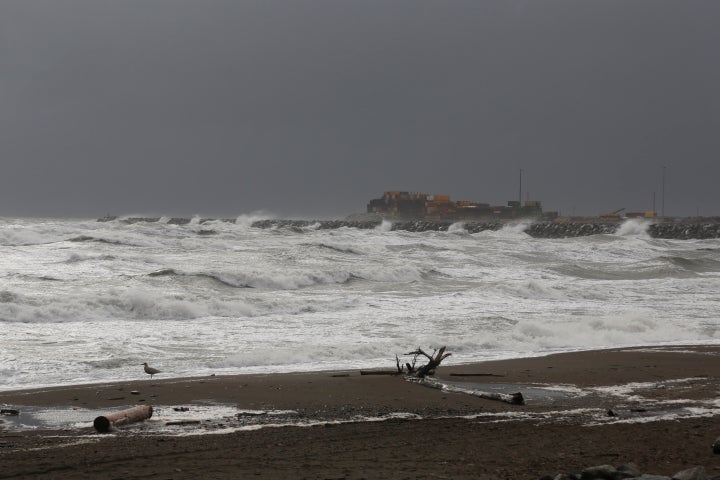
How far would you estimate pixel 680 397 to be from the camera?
27.0ft

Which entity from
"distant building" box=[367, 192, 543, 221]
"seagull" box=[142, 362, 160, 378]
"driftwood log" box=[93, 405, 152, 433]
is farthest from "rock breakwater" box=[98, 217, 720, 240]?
"driftwood log" box=[93, 405, 152, 433]

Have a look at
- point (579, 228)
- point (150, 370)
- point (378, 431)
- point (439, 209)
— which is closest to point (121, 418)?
point (378, 431)

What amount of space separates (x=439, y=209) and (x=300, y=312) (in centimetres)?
10171

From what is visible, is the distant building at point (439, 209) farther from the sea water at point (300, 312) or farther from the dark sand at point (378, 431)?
the dark sand at point (378, 431)

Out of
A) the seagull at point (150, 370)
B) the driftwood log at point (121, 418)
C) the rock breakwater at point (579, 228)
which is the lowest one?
the seagull at point (150, 370)

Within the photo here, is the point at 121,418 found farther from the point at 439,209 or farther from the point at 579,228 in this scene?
the point at 439,209

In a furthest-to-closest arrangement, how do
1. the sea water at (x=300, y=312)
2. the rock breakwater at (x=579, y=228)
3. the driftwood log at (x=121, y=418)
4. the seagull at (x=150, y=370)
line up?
the rock breakwater at (x=579, y=228) < the sea water at (x=300, y=312) < the seagull at (x=150, y=370) < the driftwood log at (x=121, y=418)

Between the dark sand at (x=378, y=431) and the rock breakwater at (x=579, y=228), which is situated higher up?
the rock breakwater at (x=579, y=228)

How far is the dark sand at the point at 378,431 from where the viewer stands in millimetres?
5230

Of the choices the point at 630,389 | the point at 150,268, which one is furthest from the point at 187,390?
the point at 150,268

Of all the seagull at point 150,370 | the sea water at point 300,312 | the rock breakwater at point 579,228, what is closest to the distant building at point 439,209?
the rock breakwater at point 579,228

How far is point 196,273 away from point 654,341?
568 inches

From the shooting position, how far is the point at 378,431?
643 centimetres

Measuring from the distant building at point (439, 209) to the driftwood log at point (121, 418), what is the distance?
10291 centimetres
